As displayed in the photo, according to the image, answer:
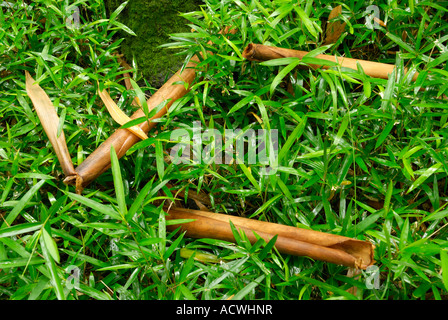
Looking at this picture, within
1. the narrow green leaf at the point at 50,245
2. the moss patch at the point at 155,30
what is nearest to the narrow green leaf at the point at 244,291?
the narrow green leaf at the point at 50,245

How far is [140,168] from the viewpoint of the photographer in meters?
1.35

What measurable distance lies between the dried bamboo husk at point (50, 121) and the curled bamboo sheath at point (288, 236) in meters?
0.41

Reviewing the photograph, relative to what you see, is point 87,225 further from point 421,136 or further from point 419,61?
point 419,61

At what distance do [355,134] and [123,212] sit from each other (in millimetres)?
890

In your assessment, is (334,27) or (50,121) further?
(334,27)

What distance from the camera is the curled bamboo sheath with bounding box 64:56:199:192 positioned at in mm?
1271

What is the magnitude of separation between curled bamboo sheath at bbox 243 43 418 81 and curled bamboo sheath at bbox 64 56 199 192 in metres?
0.26

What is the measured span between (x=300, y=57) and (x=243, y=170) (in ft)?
1.67

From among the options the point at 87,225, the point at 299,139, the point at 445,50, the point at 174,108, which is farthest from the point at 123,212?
the point at 445,50

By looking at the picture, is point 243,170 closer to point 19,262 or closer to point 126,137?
point 126,137

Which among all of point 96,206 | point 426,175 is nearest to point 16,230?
point 96,206

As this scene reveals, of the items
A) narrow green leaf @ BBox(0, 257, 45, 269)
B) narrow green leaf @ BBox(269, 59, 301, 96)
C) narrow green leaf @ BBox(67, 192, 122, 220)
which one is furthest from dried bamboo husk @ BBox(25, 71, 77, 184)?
narrow green leaf @ BBox(269, 59, 301, 96)

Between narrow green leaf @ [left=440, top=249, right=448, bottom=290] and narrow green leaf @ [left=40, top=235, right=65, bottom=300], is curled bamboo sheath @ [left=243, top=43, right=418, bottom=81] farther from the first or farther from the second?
narrow green leaf @ [left=40, top=235, right=65, bottom=300]

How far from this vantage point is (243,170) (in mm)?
1285
